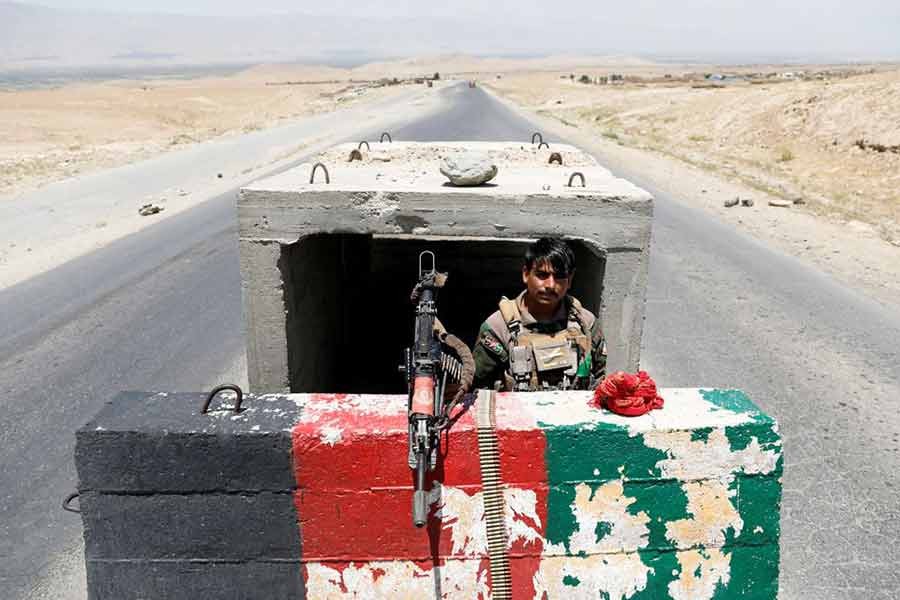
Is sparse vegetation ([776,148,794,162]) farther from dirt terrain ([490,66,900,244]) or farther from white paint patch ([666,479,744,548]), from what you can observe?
white paint patch ([666,479,744,548])

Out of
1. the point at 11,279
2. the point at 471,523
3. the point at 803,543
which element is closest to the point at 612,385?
the point at 471,523

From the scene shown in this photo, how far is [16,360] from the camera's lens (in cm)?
730

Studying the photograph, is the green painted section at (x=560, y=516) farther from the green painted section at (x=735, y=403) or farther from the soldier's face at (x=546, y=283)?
the soldier's face at (x=546, y=283)

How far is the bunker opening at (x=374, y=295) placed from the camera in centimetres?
508

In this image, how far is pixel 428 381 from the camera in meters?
2.87

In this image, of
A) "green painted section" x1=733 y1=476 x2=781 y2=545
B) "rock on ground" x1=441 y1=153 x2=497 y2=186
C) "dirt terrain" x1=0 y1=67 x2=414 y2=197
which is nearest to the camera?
"green painted section" x1=733 y1=476 x2=781 y2=545

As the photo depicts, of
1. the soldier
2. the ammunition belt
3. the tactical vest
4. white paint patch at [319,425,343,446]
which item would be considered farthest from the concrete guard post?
white paint patch at [319,425,343,446]

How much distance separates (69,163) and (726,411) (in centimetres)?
2263

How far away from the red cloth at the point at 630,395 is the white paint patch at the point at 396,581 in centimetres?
82

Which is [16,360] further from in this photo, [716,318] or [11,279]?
[716,318]

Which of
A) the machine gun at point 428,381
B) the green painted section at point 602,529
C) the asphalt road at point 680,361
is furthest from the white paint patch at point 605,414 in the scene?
the asphalt road at point 680,361

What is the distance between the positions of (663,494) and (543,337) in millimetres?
1075

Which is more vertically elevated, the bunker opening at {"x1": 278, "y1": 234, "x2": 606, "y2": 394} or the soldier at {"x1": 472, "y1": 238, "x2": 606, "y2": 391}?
the soldier at {"x1": 472, "y1": 238, "x2": 606, "y2": 391}

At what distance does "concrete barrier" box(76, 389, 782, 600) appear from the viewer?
295cm
